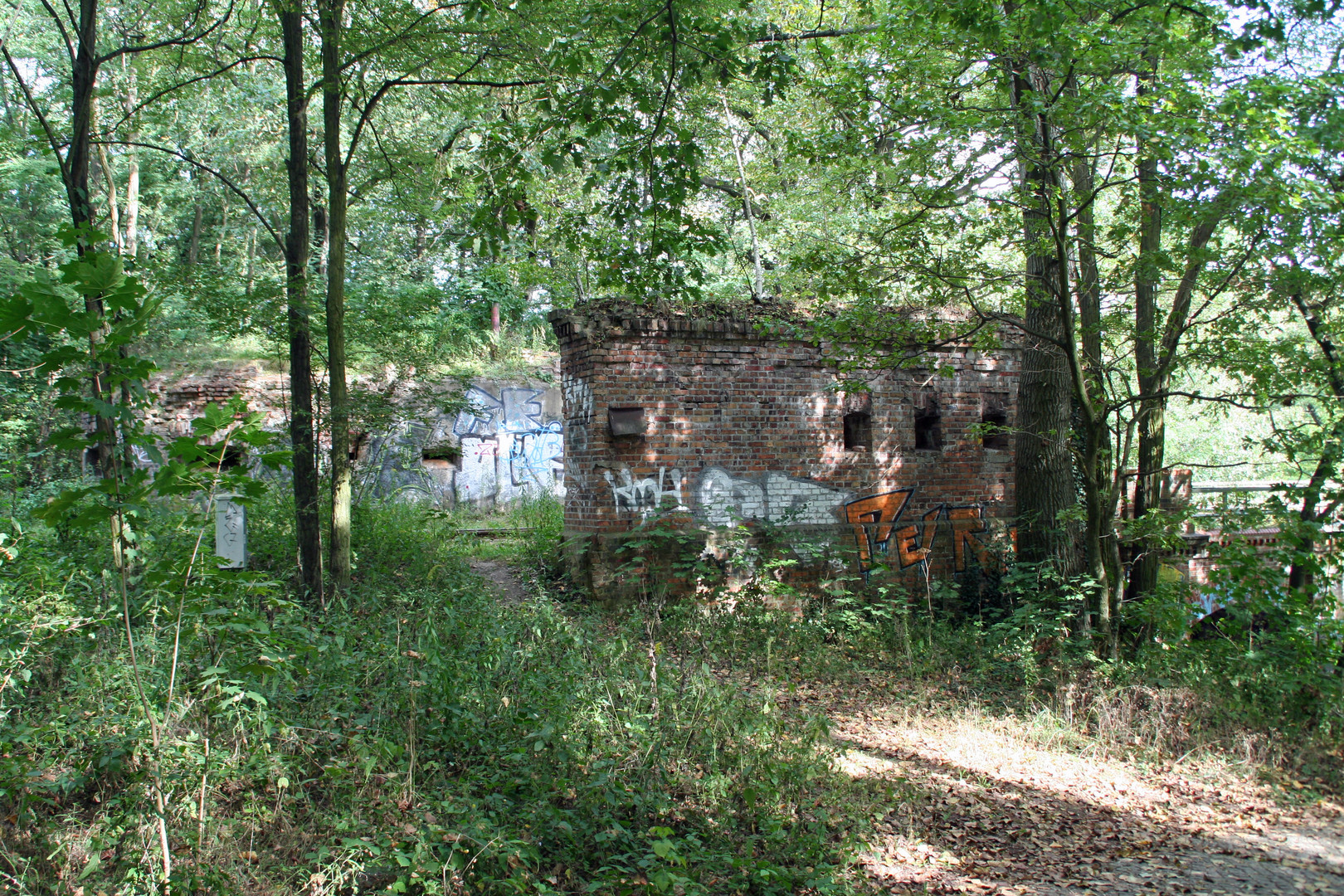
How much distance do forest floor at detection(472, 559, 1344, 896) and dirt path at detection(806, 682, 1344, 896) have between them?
11 millimetres

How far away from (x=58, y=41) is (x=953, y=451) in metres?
21.1

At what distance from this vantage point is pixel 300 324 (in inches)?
285

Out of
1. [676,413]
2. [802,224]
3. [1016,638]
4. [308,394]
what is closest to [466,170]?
[308,394]

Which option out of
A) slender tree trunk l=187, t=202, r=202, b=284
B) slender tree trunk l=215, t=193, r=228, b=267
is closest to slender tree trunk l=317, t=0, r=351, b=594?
slender tree trunk l=215, t=193, r=228, b=267

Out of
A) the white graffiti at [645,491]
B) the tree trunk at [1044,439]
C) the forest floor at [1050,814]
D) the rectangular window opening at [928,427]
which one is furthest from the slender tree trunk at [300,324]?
the rectangular window opening at [928,427]

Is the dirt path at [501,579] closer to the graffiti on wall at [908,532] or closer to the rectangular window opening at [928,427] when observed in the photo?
the graffiti on wall at [908,532]

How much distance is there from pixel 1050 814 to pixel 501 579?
6411 millimetres

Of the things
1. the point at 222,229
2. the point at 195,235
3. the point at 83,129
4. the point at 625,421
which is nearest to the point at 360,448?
the point at 625,421

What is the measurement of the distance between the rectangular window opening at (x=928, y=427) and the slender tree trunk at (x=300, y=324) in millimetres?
6561

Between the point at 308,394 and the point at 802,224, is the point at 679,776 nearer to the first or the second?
the point at 308,394

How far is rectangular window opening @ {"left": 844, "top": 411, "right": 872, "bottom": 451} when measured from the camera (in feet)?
31.6

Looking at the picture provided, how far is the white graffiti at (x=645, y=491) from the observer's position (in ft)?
28.0

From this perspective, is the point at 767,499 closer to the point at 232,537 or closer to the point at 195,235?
the point at 232,537

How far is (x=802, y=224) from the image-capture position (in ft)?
55.1
